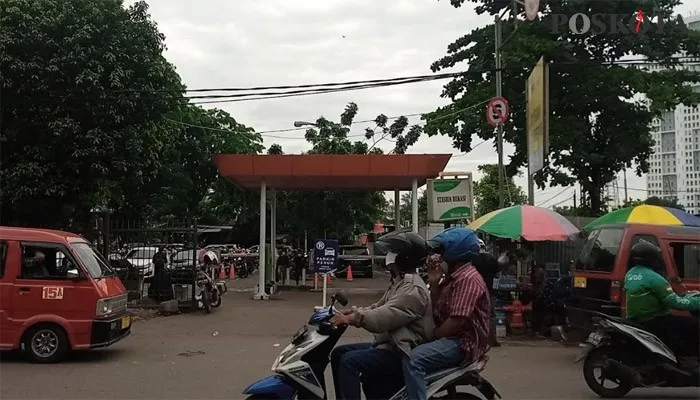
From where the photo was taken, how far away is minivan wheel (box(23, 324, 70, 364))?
8.76 m

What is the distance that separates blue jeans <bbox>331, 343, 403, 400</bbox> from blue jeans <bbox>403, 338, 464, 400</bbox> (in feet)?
0.48

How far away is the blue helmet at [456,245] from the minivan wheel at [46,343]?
20.4 ft

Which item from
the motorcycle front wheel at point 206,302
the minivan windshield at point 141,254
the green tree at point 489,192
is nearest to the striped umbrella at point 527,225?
the motorcycle front wheel at point 206,302

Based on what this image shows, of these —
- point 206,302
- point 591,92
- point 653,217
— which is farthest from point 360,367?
point 591,92

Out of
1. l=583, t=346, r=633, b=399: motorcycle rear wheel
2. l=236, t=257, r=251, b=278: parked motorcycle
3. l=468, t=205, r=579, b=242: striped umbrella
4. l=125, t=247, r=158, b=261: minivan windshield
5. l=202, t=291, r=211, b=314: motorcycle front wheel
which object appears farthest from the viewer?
l=236, t=257, r=251, b=278: parked motorcycle

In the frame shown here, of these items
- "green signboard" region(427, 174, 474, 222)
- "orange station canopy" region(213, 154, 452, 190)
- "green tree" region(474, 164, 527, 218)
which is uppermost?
"green tree" region(474, 164, 527, 218)

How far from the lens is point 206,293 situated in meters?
14.7

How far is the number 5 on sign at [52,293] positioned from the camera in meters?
8.83

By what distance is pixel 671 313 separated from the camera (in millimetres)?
7023

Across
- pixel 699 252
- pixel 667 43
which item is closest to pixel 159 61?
pixel 699 252

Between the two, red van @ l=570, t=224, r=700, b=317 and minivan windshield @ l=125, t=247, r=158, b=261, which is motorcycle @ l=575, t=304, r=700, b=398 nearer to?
red van @ l=570, t=224, r=700, b=317

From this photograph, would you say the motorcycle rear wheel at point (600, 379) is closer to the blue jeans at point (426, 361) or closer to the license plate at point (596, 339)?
the license plate at point (596, 339)

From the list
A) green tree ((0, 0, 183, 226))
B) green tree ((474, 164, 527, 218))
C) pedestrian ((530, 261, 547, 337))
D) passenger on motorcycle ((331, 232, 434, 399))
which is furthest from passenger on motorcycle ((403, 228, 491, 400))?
green tree ((474, 164, 527, 218))

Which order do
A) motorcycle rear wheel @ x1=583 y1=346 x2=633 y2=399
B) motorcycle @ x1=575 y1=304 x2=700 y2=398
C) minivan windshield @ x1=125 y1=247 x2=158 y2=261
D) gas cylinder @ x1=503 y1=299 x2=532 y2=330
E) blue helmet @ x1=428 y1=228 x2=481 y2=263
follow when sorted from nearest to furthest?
blue helmet @ x1=428 y1=228 x2=481 y2=263 < motorcycle @ x1=575 y1=304 x2=700 y2=398 < motorcycle rear wheel @ x1=583 y1=346 x2=633 y2=399 < gas cylinder @ x1=503 y1=299 x2=532 y2=330 < minivan windshield @ x1=125 y1=247 x2=158 y2=261
